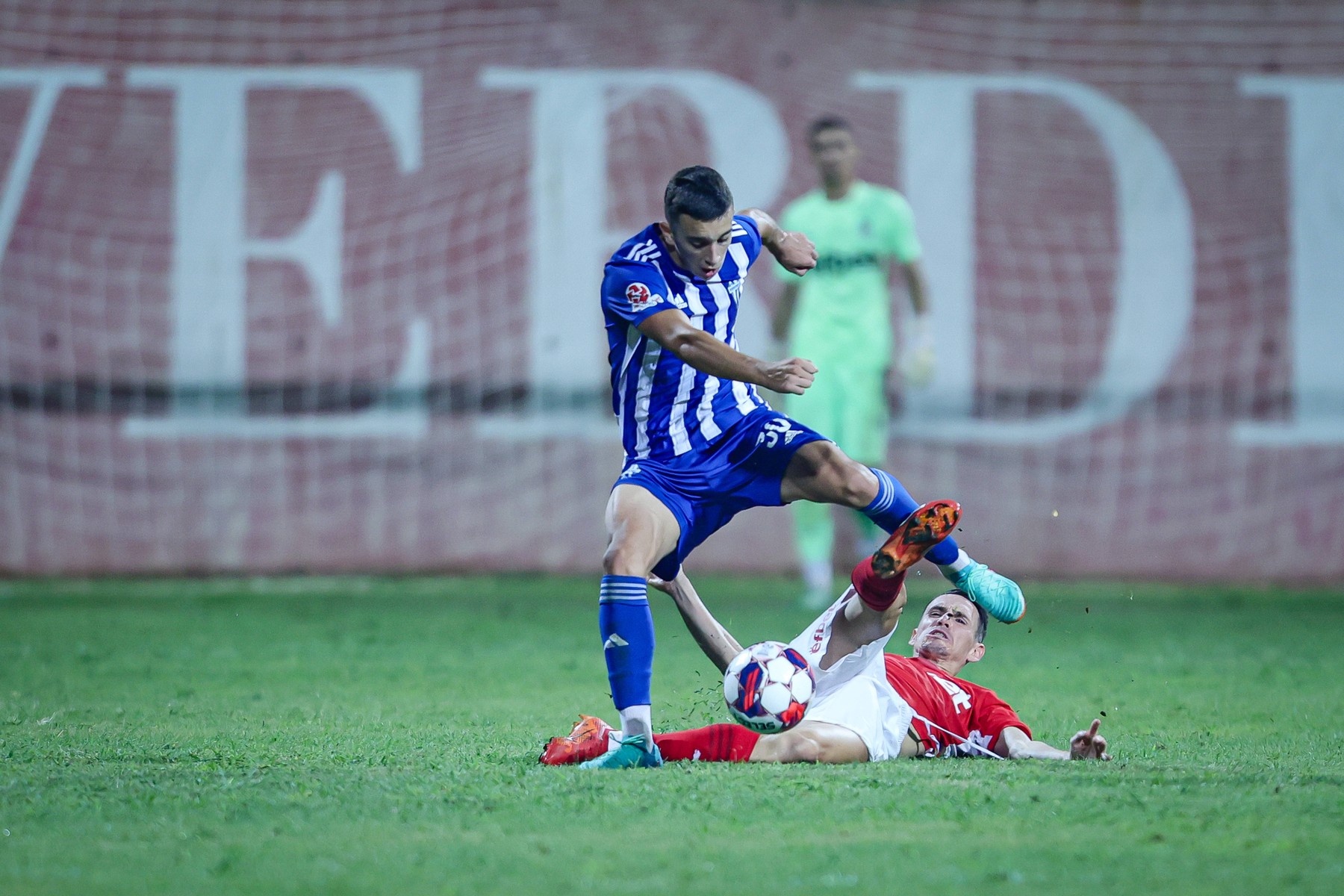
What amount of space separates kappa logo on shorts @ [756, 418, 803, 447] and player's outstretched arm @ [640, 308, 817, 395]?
0.30m

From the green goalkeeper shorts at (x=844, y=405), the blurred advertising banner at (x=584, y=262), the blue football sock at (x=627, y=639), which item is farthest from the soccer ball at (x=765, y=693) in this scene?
the blurred advertising banner at (x=584, y=262)

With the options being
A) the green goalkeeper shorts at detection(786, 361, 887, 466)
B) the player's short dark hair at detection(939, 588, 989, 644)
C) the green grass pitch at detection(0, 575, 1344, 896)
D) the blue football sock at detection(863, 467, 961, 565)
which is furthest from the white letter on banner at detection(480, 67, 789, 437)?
the blue football sock at detection(863, 467, 961, 565)

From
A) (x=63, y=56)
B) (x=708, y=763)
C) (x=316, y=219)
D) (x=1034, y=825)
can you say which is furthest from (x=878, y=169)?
(x=1034, y=825)

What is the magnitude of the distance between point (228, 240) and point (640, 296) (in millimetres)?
6223

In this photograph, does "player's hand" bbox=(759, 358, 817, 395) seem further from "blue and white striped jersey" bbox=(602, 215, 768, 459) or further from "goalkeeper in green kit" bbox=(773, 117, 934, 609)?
"goalkeeper in green kit" bbox=(773, 117, 934, 609)

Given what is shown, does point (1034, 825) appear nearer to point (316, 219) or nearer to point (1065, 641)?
point (1065, 641)

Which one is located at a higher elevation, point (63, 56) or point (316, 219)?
point (63, 56)

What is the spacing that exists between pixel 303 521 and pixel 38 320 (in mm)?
1979

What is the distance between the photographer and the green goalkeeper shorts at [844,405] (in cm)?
884

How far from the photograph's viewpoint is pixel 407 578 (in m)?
10.5

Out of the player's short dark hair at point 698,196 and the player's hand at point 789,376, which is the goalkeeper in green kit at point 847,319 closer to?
the player's short dark hair at point 698,196

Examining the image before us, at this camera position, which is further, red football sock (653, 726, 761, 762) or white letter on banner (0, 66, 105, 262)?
white letter on banner (0, 66, 105, 262)

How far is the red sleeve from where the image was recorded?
4496 mm

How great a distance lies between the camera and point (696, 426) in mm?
4812
